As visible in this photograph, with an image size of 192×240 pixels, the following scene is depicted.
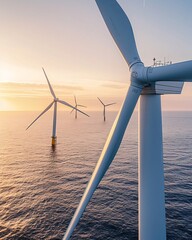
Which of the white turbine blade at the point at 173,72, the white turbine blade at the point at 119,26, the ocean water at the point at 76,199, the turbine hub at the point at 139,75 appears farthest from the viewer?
the ocean water at the point at 76,199

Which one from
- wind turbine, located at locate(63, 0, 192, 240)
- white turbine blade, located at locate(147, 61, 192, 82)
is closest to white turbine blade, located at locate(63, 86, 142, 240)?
wind turbine, located at locate(63, 0, 192, 240)

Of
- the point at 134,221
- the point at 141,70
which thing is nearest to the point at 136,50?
the point at 141,70

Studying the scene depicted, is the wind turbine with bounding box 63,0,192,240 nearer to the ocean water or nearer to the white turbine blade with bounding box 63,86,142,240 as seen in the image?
the white turbine blade with bounding box 63,86,142,240

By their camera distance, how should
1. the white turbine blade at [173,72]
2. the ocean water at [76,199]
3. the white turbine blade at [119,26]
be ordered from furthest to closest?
the ocean water at [76,199] → the white turbine blade at [119,26] → the white turbine blade at [173,72]

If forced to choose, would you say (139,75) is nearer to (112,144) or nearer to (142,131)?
(142,131)

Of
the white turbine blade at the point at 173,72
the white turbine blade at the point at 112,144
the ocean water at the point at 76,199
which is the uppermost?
the white turbine blade at the point at 173,72

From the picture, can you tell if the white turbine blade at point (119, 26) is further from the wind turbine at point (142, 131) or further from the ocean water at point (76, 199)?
the ocean water at point (76, 199)

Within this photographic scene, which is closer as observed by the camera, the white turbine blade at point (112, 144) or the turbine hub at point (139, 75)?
the turbine hub at point (139, 75)

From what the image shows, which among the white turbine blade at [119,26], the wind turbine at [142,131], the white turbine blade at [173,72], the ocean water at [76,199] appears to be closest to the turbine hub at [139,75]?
the wind turbine at [142,131]
